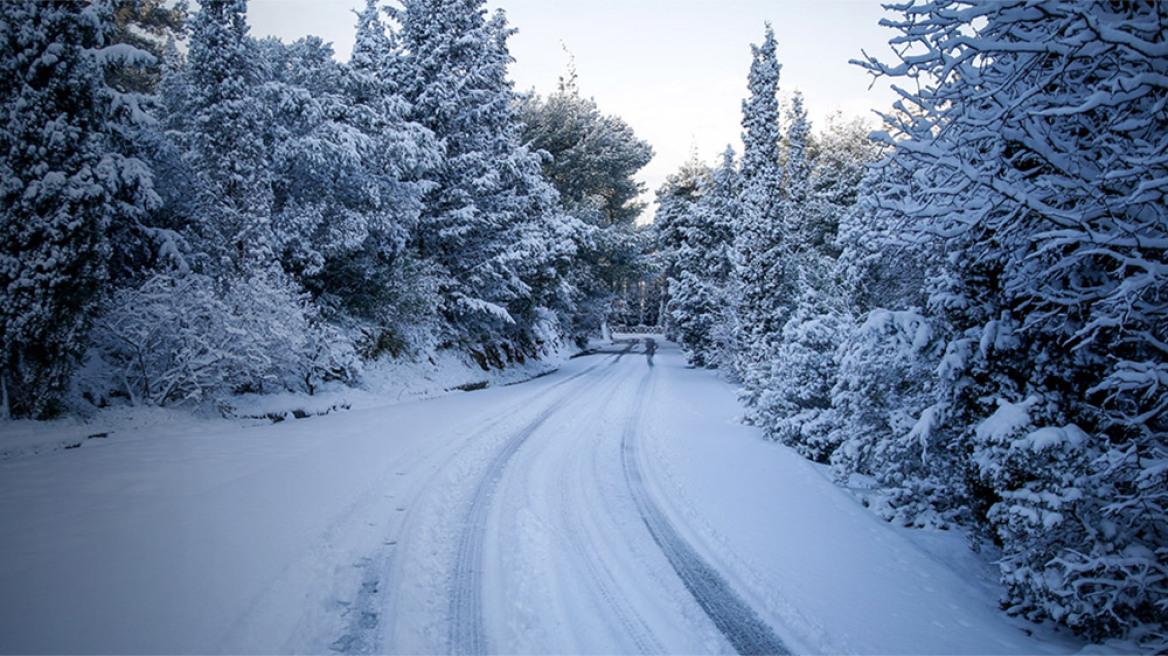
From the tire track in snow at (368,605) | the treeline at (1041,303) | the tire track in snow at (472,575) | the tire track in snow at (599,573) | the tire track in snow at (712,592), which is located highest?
the treeline at (1041,303)

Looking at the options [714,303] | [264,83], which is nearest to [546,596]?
[264,83]

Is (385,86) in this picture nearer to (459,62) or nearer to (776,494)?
(459,62)

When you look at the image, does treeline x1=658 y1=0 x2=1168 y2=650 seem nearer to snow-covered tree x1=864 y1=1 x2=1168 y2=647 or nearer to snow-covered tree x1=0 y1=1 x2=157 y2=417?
snow-covered tree x1=864 y1=1 x2=1168 y2=647

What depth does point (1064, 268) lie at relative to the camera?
11.6 feet

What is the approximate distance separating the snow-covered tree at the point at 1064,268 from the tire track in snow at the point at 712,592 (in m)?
2.06

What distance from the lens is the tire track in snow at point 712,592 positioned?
133 inches

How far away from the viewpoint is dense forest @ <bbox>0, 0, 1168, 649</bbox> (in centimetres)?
330

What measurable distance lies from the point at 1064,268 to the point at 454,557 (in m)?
5.16

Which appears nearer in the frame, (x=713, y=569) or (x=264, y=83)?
(x=713, y=569)

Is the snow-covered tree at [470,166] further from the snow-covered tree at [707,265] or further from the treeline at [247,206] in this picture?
the snow-covered tree at [707,265]

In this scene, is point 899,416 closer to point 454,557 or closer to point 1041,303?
point 1041,303

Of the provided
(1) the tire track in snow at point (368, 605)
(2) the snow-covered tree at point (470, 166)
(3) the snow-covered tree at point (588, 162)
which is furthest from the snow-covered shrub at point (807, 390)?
(3) the snow-covered tree at point (588, 162)

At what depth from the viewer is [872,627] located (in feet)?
11.8

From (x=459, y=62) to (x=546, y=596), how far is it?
20.0 metres
